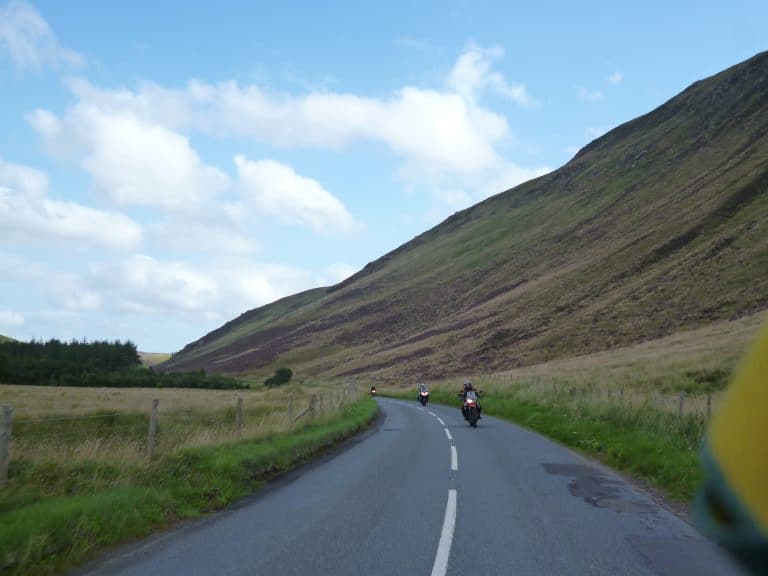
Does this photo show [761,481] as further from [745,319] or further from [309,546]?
[745,319]

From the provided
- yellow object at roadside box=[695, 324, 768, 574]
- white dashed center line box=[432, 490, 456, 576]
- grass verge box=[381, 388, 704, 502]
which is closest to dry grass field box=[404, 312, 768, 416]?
grass verge box=[381, 388, 704, 502]

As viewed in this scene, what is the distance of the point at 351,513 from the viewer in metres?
9.41

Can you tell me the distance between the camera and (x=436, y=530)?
27.5ft

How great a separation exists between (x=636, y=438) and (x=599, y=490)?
4900mm

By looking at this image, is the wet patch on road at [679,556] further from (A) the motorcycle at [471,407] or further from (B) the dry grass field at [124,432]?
(A) the motorcycle at [471,407]

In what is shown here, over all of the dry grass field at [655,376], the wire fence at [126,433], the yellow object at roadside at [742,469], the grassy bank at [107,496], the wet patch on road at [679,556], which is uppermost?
the dry grass field at [655,376]

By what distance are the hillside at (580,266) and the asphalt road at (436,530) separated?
185 ft

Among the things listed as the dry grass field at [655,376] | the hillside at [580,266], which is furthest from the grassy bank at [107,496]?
the hillside at [580,266]

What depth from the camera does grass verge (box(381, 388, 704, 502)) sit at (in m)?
12.0

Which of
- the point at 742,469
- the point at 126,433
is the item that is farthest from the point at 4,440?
the point at 126,433

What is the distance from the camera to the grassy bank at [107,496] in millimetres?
6781

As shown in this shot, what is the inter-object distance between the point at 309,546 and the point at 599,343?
67.1 metres

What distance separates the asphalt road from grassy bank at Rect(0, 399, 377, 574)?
0.41 metres

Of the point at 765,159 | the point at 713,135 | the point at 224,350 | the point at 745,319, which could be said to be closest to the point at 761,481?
the point at 745,319
